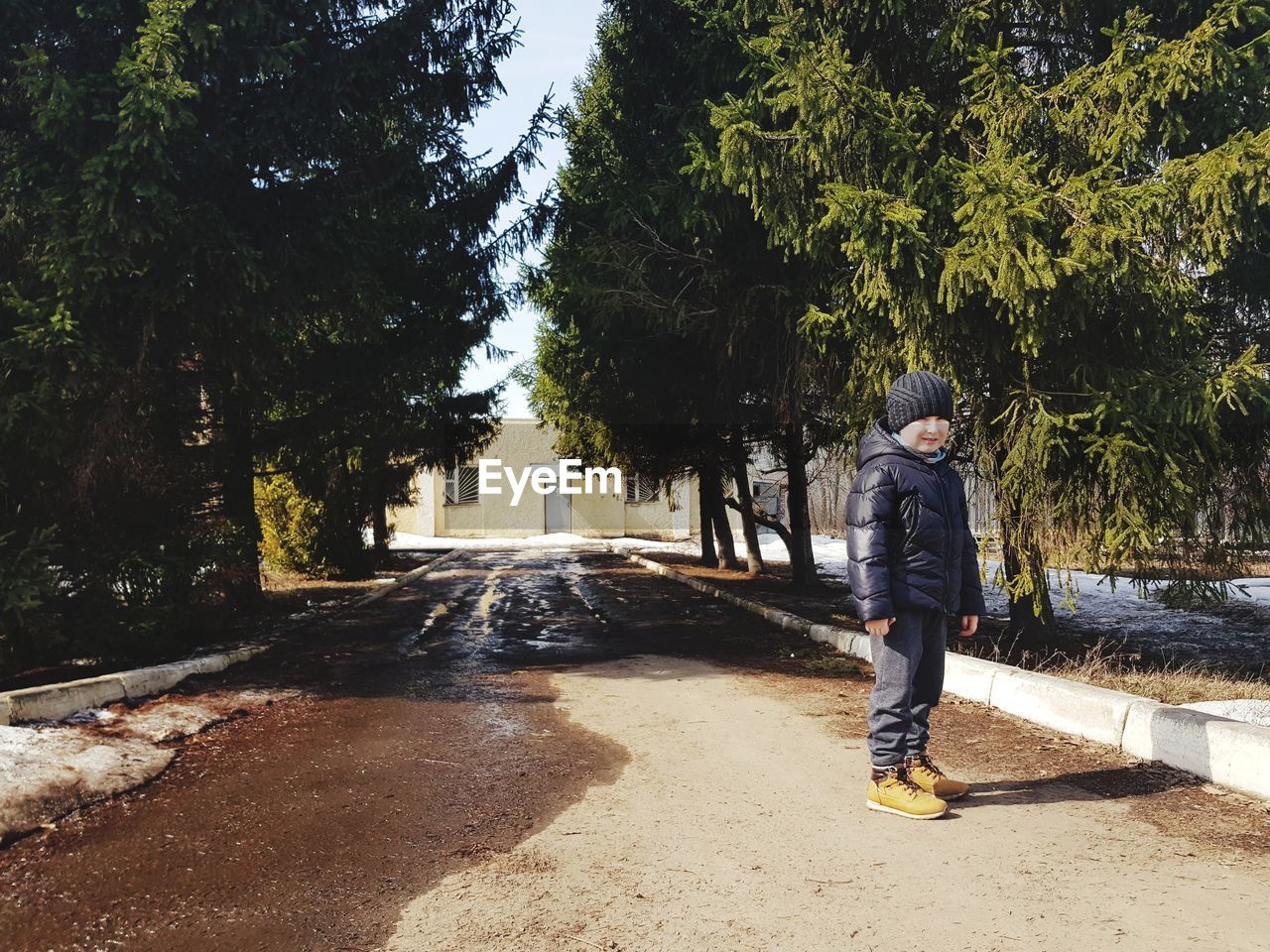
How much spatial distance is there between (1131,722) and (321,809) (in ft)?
14.1

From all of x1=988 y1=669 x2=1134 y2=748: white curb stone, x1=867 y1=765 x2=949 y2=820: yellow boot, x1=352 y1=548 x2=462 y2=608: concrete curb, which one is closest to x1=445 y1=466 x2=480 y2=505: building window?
x1=352 y1=548 x2=462 y2=608: concrete curb

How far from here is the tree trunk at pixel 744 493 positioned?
Answer: 16.9m

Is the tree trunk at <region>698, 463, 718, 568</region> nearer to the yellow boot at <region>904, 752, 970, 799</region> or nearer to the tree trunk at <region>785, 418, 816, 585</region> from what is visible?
the tree trunk at <region>785, 418, 816, 585</region>

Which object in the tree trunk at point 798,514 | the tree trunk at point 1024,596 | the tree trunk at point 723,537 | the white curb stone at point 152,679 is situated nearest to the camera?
the white curb stone at point 152,679

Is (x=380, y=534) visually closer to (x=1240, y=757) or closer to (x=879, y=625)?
(x=879, y=625)

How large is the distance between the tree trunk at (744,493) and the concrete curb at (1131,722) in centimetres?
999

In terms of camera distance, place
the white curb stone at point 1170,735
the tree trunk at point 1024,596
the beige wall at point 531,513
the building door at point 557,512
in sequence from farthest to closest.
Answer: the building door at point 557,512, the beige wall at point 531,513, the tree trunk at point 1024,596, the white curb stone at point 1170,735

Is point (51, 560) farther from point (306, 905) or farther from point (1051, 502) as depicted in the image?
point (1051, 502)

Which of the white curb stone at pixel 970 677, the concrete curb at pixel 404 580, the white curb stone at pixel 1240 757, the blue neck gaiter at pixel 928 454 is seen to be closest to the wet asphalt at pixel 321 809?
the white curb stone at pixel 970 677

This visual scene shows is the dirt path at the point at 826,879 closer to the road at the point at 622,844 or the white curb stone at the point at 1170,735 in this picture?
the road at the point at 622,844

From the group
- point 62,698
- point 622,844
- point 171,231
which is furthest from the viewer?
point 171,231

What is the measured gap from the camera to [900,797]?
13.5 ft

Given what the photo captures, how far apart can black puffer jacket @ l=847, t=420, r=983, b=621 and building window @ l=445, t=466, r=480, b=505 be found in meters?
36.7

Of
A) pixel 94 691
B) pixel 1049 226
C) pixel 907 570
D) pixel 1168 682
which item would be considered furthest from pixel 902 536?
pixel 94 691
